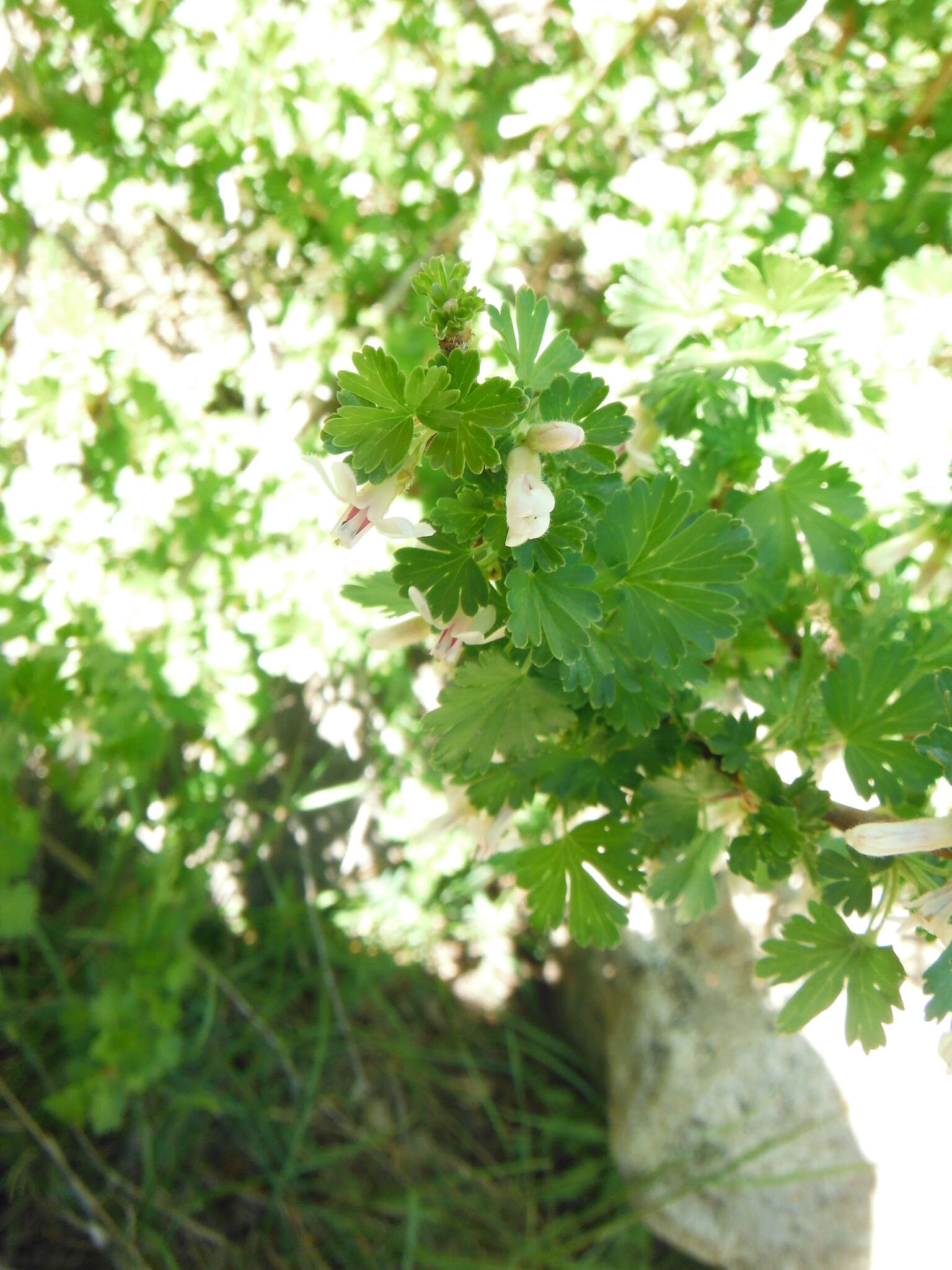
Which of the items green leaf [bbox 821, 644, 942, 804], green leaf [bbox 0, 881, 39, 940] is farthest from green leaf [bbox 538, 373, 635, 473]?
green leaf [bbox 0, 881, 39, 940]

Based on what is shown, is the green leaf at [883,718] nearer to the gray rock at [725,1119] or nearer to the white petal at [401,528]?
the white petal at [401,528]

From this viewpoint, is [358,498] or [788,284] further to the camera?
[788,284]

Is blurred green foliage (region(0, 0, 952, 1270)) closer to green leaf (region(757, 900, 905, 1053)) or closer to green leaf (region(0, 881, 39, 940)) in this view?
green leaf (region(0, 881, 39, 940))

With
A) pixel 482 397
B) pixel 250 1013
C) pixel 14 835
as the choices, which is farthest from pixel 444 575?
pixel 250 1013

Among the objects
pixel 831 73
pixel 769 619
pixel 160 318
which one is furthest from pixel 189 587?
pixel 831 73

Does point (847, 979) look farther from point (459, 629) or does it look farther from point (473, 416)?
point (473, 416)

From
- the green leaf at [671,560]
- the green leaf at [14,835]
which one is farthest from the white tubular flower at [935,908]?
the green leaf at [14,835]

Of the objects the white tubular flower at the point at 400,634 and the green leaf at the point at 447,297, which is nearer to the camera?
the green leaf at the point at 447,297
